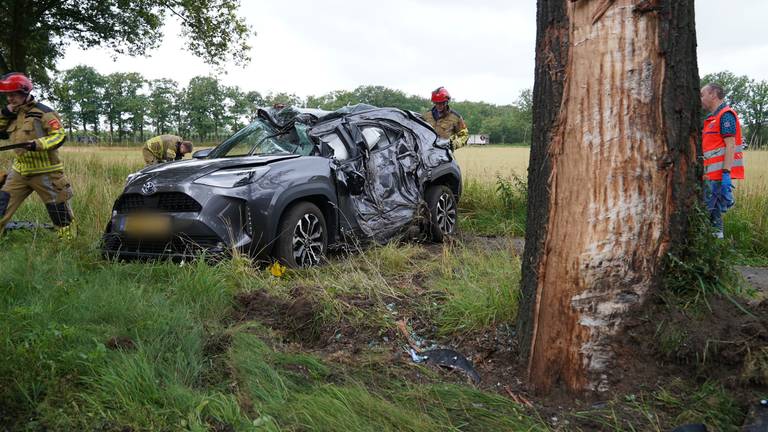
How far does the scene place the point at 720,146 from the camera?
6.41 m

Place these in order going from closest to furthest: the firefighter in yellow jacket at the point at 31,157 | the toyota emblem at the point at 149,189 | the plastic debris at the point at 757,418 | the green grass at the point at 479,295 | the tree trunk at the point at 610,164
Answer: the plastic debris at the point at 757,418, the tree trunk at the point at 610,164, the green grass at the point at 479,295, the toyota emblem at the point at 149,189, the firefighter in yellow jacket at the point at 31,157

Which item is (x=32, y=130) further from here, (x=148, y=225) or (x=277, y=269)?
(x=277, y=269)

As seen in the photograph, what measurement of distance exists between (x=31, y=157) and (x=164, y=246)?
113 inches

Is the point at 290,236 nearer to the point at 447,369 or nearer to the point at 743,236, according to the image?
the point at 447,369

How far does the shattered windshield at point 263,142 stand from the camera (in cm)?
609

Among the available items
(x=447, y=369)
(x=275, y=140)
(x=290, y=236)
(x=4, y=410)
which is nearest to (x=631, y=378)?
(x=447, y=369)

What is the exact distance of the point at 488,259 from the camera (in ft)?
15.7

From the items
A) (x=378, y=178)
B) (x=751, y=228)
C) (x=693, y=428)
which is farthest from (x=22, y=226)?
(x=751, y=228)

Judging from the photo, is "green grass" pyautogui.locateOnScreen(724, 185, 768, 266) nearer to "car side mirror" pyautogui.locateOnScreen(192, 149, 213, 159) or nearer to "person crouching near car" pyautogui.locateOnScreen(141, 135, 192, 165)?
"car side mirror" pyautogui.locateOnScreen(192, 149, 213, 159)

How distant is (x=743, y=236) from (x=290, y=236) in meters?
5.67

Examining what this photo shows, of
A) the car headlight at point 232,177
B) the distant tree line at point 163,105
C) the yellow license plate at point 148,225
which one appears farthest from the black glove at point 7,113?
the distant tree line at point 163,105

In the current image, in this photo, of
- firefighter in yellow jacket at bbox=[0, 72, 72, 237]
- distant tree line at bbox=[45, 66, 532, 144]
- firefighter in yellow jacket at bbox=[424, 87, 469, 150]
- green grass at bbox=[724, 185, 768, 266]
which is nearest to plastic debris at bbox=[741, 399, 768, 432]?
green grass at bbox=[724, 185, 768, 266]

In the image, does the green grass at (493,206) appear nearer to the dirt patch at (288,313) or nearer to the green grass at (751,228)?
the green grass at (751,228)

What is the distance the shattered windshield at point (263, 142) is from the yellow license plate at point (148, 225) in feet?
4.73
